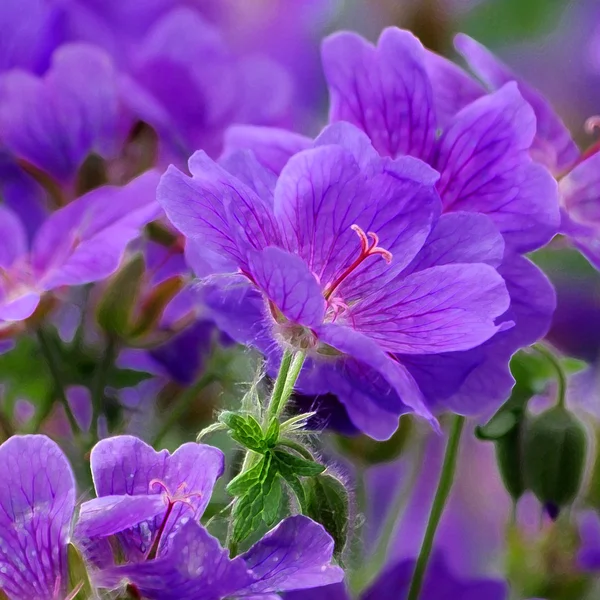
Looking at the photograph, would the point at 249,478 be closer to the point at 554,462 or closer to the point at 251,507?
the point at 251,507

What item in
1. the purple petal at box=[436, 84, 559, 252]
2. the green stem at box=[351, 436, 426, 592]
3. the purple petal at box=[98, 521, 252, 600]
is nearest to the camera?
the purple petal at box=[98, 521, 252, 600]

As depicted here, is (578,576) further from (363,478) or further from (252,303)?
(252,303)

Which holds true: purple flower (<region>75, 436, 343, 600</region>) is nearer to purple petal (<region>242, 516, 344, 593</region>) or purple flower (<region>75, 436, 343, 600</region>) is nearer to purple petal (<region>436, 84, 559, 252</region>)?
purple petal (<region>242, 516, 344, 593</region>)

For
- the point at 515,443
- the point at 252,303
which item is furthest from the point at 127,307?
the point at 515,443

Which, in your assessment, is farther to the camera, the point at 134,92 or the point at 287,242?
the point at 134,92

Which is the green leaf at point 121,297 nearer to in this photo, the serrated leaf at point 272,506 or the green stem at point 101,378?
the green stem at point 101,378

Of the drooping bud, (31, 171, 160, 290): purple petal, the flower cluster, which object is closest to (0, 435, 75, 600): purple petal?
the flower cluster
